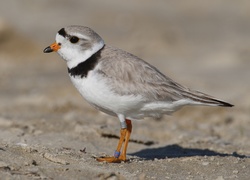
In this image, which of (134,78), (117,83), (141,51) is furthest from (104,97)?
(141,51)

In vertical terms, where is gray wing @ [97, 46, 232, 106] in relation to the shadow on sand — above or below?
above

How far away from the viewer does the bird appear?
622 cm

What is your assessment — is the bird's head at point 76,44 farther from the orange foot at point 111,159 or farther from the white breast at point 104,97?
the orange foot at point 111,159

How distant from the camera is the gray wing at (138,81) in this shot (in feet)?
20.6

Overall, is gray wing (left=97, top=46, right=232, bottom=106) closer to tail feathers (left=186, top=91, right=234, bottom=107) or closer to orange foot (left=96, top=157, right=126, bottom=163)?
tail feathers (left=186, top=91, right=234, bottom=107)

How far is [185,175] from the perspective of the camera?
5918 millimetres

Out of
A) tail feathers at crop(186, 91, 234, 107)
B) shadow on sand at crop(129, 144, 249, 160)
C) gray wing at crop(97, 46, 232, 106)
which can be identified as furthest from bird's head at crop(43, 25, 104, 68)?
shadow on sand at crop(129, 144, 249, 160)

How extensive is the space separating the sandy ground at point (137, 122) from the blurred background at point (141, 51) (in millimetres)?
25

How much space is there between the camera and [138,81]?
20.9 feet

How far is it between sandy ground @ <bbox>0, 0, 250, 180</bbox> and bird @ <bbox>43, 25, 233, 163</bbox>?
53 centimetres

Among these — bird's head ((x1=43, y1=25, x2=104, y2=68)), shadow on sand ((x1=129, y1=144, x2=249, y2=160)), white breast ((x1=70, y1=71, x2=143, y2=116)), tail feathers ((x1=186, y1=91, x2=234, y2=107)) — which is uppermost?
bird's head ((x1=43, y1=25, x2=104, y2=68))

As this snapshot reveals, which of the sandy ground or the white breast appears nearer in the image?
the sandy ground

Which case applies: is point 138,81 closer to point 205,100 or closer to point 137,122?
point 205,100

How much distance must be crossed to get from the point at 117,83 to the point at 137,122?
344 cm
